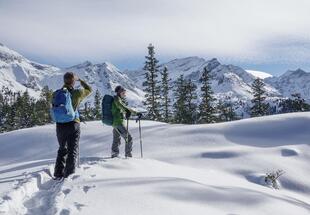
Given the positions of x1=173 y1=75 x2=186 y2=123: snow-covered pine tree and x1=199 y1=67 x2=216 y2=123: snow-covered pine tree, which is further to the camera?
x1=173 y1=75 x2=186 y2=123: snow-covered pine tree

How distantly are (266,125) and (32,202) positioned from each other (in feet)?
42.5

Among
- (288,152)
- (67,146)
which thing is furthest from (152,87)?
(67,146)

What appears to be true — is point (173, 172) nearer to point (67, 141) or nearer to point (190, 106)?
point (67, 141)

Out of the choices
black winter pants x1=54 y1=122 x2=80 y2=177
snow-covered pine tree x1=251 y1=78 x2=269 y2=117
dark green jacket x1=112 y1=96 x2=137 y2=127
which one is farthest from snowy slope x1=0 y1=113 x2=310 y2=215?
snow-covered pine tree x1=251 y1=78 x2=269 y2=117

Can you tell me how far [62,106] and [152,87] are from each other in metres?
46.3

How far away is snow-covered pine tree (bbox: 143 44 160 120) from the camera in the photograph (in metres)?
53.9

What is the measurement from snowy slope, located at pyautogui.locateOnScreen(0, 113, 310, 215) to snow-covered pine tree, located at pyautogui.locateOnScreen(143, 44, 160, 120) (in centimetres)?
3182

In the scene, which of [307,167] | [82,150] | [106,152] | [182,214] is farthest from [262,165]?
[182,214]

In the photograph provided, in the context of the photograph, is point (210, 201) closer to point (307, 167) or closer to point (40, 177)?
point (40, 177)

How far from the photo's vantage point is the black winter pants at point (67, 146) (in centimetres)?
995

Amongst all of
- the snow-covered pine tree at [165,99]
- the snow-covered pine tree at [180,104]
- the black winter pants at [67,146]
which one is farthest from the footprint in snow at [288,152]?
the snow-covered pine tree at [180,104]

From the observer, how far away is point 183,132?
1862cm

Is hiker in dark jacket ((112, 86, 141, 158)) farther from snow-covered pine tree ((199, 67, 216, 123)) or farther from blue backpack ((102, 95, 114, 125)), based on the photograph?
snow-covered pine tree ((199, 67, 216, 123))

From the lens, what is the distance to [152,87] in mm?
55812
